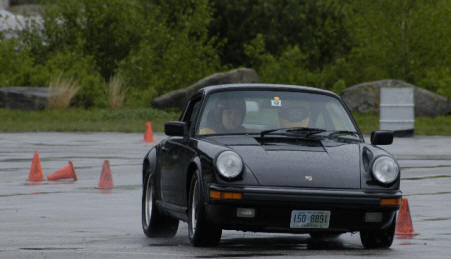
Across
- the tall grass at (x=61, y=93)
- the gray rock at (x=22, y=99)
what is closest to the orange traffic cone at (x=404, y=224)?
the gray rock at (x=22, y=99)

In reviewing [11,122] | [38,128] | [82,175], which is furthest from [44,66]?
[82,175]

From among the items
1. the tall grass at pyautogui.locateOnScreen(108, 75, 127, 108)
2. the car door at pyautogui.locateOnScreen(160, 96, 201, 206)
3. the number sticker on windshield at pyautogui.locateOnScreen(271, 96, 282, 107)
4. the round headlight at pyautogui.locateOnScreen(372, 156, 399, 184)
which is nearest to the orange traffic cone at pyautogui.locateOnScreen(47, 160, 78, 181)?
the car door at pyautogui.locateOnScreen(160, 96, 201, 206)

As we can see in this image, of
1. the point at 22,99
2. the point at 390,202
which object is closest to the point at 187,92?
the point at 22,99

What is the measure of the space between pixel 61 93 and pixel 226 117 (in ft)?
107

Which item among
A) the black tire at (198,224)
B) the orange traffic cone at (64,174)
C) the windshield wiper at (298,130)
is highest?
the windshield wiper at (298,130)

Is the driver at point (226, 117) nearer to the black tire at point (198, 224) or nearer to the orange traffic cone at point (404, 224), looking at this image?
the black tire at point (198, 224)

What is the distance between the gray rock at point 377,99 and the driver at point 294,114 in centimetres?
2906

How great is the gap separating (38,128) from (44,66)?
48.2 ft

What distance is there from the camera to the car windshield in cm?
1002

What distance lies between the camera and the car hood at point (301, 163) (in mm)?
8922

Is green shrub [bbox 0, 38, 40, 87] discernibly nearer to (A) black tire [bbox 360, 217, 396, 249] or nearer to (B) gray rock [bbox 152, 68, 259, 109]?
(B) gray rock [bbox 152, 68, 259, 109]

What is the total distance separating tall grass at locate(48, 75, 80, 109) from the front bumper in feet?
110

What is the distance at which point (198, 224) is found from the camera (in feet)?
29.7

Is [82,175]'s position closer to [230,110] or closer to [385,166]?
[230,110]
